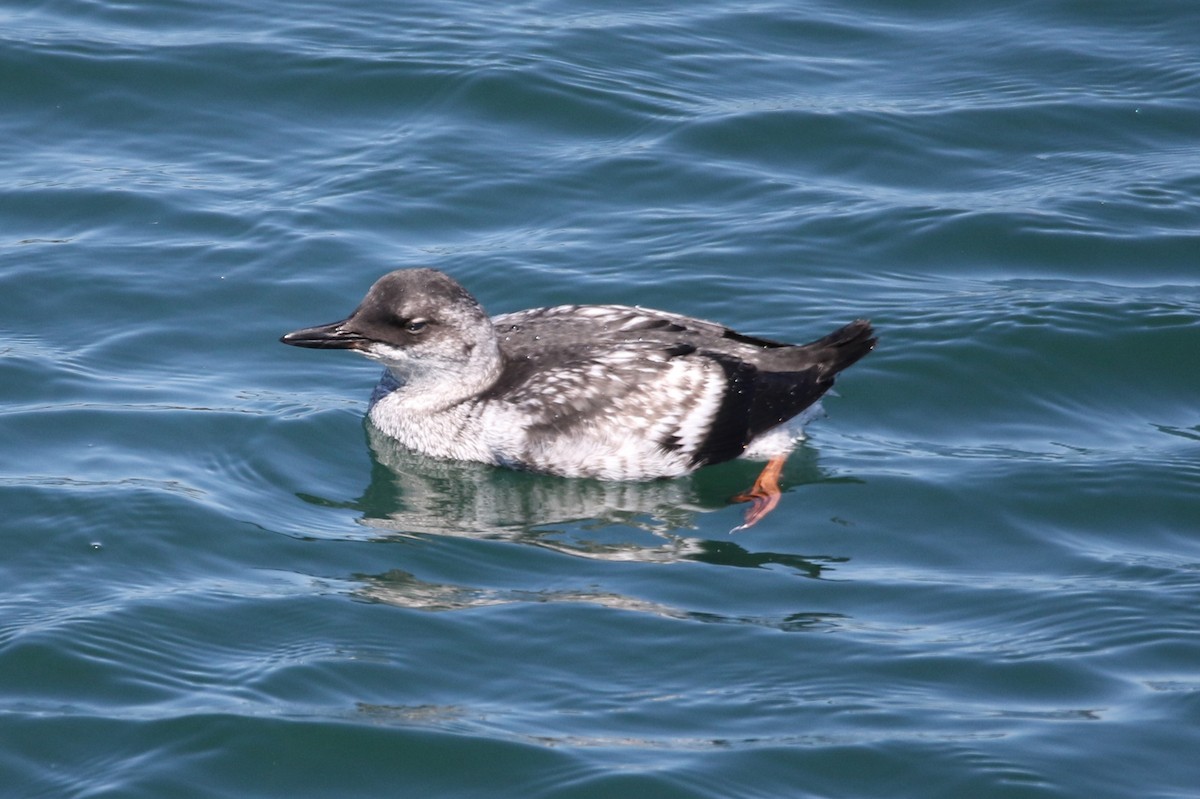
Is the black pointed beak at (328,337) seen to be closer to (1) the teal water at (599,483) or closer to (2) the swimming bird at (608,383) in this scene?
(2) the swimming bird at (608,383)

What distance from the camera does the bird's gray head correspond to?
946cm

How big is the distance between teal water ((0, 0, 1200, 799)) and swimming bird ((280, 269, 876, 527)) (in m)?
0.22

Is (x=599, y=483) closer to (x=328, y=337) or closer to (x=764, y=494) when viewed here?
(x=764, y=494)

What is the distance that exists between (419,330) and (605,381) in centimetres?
107

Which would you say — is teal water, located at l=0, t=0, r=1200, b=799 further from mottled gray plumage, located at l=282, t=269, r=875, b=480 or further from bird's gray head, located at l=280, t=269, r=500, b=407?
bird's gray head, located at l=280, t=269, r=500, b=407

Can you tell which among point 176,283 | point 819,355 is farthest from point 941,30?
point 176,283

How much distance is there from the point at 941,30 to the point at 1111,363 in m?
5.12

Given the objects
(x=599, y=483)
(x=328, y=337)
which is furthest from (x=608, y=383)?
(x=328, y=337)

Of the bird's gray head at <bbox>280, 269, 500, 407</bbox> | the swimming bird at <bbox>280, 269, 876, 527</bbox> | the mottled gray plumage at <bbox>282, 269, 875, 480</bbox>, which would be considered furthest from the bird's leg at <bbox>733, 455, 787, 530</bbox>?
the bird's gray head at <bbox>280, 269, 500, 407</bbox>

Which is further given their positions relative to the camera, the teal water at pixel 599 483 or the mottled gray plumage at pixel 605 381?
the mottled gray plumage at pixel 605 381

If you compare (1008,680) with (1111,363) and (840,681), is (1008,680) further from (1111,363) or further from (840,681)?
(1111,363)

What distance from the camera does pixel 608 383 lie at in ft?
31.3

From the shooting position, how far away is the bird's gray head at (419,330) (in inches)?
372

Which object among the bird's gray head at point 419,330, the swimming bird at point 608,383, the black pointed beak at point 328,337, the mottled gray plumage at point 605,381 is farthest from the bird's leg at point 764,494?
the black pointed beak at point 328,337
